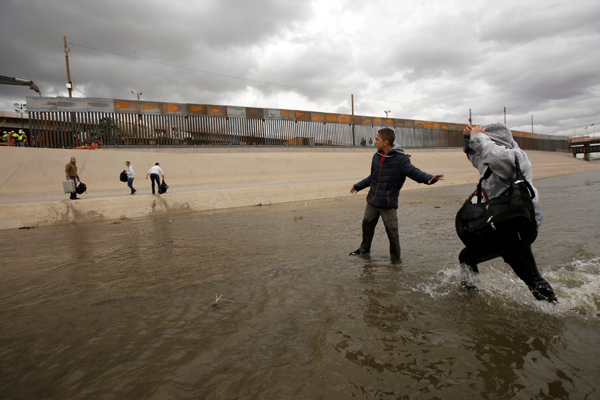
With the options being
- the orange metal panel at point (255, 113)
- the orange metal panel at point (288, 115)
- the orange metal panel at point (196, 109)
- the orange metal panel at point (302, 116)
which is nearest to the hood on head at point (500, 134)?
the orange metal panel at point (196, 109)

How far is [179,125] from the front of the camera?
2506 centimetres

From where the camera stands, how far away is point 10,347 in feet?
8.59

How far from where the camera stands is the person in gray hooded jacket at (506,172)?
2.75 meters

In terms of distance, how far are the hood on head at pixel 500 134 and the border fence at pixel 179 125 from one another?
24.2 meters

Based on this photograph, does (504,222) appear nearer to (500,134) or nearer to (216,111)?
(500,134)

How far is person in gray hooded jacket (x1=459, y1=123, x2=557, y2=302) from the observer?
2746 mm

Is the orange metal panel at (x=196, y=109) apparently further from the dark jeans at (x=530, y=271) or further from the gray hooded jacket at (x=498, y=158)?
the dark jeans at (x=530, y=271)

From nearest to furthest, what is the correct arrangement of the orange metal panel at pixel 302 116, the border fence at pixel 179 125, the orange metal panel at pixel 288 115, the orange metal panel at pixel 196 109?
the border fence at pixel 179 125
the orange metal panel at pixel 196 109
the orange metal panel at pixel 288 115
the orange metal panel at pixel 302 116

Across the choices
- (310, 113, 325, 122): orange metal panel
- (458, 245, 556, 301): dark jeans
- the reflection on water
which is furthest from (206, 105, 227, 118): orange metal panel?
(458, 245, 556, 301): dark jeans

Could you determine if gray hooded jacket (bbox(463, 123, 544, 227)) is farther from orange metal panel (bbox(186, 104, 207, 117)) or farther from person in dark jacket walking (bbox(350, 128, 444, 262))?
orange metal panel (bbox(186, 104, 207, 117))

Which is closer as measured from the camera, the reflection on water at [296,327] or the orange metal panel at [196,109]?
the reflection on water at [296,327]

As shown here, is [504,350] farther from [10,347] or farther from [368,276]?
[10,347]

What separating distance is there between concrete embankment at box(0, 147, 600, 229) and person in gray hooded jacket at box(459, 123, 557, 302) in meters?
10.0

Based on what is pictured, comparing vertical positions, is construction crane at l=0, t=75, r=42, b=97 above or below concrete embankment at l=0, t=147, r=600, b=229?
above
